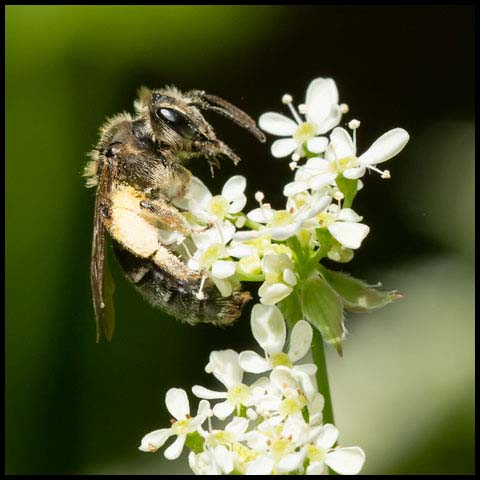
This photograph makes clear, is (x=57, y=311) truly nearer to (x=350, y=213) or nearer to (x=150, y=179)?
(x=150, y=179)

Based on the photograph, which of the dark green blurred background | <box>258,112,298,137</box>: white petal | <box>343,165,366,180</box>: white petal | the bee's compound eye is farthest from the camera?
the dark green blurred background

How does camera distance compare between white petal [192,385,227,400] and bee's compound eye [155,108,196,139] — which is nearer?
white petal [192,385,227,400]

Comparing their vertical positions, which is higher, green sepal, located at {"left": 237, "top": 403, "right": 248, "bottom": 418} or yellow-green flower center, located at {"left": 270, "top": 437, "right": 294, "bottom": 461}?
green sepal, located at {"left": 237, "top": 403, "right": 248, "bottom": 418}

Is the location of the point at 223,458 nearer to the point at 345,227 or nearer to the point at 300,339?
the point at 300,339

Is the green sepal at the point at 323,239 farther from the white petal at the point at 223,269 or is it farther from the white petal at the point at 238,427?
the white petal at the point at 238,427

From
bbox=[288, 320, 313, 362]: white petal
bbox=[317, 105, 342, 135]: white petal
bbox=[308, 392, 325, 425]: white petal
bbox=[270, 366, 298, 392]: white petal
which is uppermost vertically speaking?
bbox=[317, 105, 342, 135]: white petal

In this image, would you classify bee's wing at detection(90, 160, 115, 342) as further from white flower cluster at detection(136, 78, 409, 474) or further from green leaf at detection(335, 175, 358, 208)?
green leaf at detection(335, 175, 358, 208)

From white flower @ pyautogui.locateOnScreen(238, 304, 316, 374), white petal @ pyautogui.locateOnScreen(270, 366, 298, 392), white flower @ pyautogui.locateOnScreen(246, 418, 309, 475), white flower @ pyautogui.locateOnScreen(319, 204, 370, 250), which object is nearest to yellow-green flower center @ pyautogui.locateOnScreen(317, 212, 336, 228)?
white flower @ pyautogui.locateOnScreen(319, 204, 370, 250)
